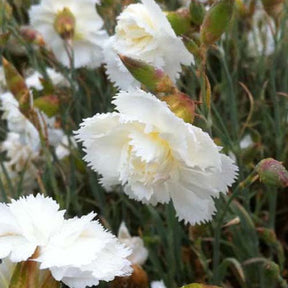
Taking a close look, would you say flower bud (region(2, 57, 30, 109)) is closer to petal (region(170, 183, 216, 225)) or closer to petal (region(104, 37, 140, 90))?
petal (region(104, 37, 140, 90))

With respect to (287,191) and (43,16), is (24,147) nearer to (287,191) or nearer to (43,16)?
(43,16)

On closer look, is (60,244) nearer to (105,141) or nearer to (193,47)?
(105,141)

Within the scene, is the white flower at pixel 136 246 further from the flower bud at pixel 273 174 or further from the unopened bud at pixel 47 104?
the flower bud at pixel 273 174

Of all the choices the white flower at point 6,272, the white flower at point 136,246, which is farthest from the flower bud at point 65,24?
the white flower at point 6,272

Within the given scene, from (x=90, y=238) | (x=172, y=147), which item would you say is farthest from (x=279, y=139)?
(x=90, y=238)

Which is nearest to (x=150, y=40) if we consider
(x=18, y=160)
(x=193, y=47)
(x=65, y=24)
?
(x=193, y=47)

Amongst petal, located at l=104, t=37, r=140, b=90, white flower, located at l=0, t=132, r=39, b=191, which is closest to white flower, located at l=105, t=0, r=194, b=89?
petal, located at l=104, t=37, r=140, b=90
